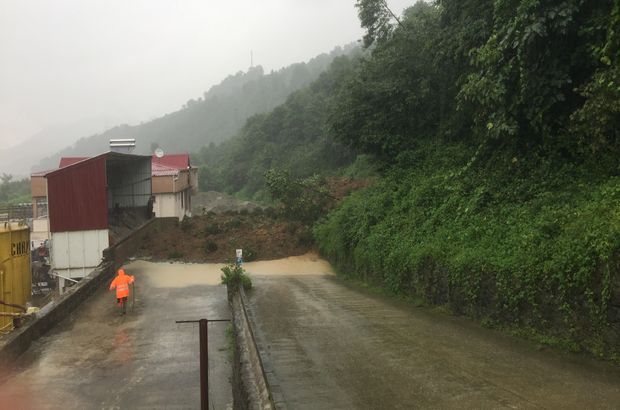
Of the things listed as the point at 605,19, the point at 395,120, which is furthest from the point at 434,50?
the point at 605,19

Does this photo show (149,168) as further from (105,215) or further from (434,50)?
(434,50)

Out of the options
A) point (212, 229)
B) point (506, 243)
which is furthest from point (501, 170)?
point (212, 229)

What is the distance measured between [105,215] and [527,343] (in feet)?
57.4

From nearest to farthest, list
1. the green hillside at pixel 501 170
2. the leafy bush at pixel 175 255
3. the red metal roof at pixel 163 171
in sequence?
the green hillside at pixel 501 170 < the leafy bush at pixel 175 255 < the red metal roof at pixel 163 171

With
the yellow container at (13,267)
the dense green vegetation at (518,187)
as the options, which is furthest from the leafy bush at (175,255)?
the yellow container at (13,267)

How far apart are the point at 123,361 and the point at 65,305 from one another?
4585 millimetres

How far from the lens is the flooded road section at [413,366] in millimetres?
6043

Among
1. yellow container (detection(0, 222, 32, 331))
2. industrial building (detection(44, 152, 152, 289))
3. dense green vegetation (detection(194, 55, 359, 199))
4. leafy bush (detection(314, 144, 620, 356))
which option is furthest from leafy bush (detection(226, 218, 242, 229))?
dense green vegetation (detection(194, 55, 359, 199))

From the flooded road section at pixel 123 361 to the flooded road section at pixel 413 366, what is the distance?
139 centimetres

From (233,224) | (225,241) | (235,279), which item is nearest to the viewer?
(235,279)

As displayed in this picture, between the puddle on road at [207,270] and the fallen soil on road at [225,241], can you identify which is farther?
the fallen soil on road at [225,241]

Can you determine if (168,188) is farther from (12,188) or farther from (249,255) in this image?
(12,188)

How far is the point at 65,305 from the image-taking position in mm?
13617

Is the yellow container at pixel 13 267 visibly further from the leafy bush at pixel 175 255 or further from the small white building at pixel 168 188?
the small white building at pixel 168 188
